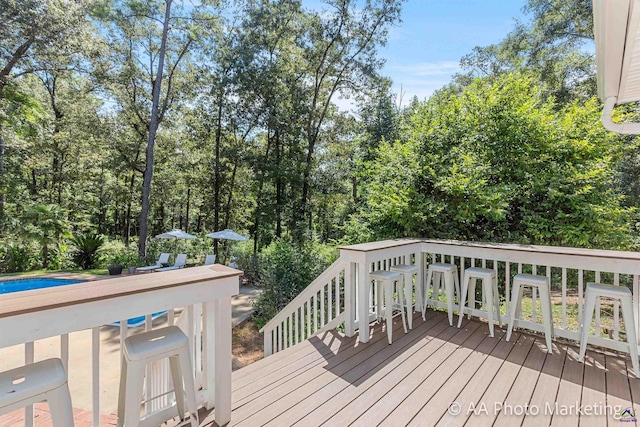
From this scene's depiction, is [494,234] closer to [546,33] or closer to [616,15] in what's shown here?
[616,15]

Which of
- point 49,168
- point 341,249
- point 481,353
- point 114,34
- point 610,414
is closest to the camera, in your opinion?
point 610,414

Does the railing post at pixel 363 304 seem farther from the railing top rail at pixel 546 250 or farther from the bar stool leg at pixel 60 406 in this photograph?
the bar stool leg at pixel 60 406

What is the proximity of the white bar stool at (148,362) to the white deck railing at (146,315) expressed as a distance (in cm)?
13

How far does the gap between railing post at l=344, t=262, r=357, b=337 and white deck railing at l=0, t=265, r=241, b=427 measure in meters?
1.62

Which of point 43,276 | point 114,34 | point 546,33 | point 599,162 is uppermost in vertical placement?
point 114,34

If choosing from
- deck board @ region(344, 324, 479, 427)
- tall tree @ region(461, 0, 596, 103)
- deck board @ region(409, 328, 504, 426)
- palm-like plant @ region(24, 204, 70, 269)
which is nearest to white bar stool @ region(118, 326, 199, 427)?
deck board @ region(344, 324, 479, 427)

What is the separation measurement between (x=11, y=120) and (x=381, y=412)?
1615 centimetres

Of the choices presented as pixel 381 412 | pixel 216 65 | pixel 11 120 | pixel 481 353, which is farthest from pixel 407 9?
pixel 11 120

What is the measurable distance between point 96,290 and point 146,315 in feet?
0.99

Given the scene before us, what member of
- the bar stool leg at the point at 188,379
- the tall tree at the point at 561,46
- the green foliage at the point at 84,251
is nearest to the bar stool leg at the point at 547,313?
the bar stool leg at the point at 188,379

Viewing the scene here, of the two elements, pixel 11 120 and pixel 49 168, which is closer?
pixel 11 120

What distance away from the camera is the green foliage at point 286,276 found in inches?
277

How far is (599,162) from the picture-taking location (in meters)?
5.09

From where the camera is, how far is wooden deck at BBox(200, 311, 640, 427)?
84.2 inches
